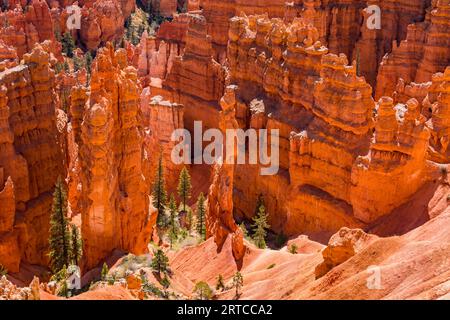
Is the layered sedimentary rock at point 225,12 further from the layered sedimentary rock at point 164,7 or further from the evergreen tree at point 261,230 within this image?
the layered sedimentary rock at point 164,7

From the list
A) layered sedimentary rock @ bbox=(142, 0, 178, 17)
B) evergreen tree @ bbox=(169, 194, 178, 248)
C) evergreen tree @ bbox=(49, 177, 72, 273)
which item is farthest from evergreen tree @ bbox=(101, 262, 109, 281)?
layered sedimentary rock @ bbox=(142, 0, 178, 17)

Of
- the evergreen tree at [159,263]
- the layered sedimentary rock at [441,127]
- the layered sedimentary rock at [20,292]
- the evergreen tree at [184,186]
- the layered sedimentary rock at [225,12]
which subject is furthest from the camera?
the layered sedimentary rock at [225,12]

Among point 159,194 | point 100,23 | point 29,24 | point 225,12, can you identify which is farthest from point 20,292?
point 100,23

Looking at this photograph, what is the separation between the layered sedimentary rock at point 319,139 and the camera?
34281 mm

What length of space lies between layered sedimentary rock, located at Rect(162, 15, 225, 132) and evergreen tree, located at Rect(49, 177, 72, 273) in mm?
21247

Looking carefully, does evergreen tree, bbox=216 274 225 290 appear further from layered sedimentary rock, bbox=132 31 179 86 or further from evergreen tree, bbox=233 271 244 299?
layered sedimentary rock, bbox=132 31 179 86

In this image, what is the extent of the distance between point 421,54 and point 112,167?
3222 cm

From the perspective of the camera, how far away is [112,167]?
32.6 meters

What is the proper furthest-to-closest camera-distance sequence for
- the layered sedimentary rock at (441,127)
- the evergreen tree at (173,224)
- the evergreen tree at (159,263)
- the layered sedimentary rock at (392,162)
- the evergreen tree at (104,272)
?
the evergreen tree at (173,224), the layered sedimentary rock at (441,127), the layered sedimentary rock at (392,162), the evergreen tree at (159,263), the evergreen tree at (104,272)

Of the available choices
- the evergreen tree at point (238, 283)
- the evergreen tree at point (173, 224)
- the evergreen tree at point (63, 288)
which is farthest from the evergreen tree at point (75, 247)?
the evergreen tree at point (238, 283)

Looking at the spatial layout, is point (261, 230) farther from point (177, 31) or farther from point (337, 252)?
point (177, 31)

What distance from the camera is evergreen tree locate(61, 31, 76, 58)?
88562 mm

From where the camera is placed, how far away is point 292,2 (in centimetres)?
5994

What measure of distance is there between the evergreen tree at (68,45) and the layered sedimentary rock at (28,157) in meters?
48.9
